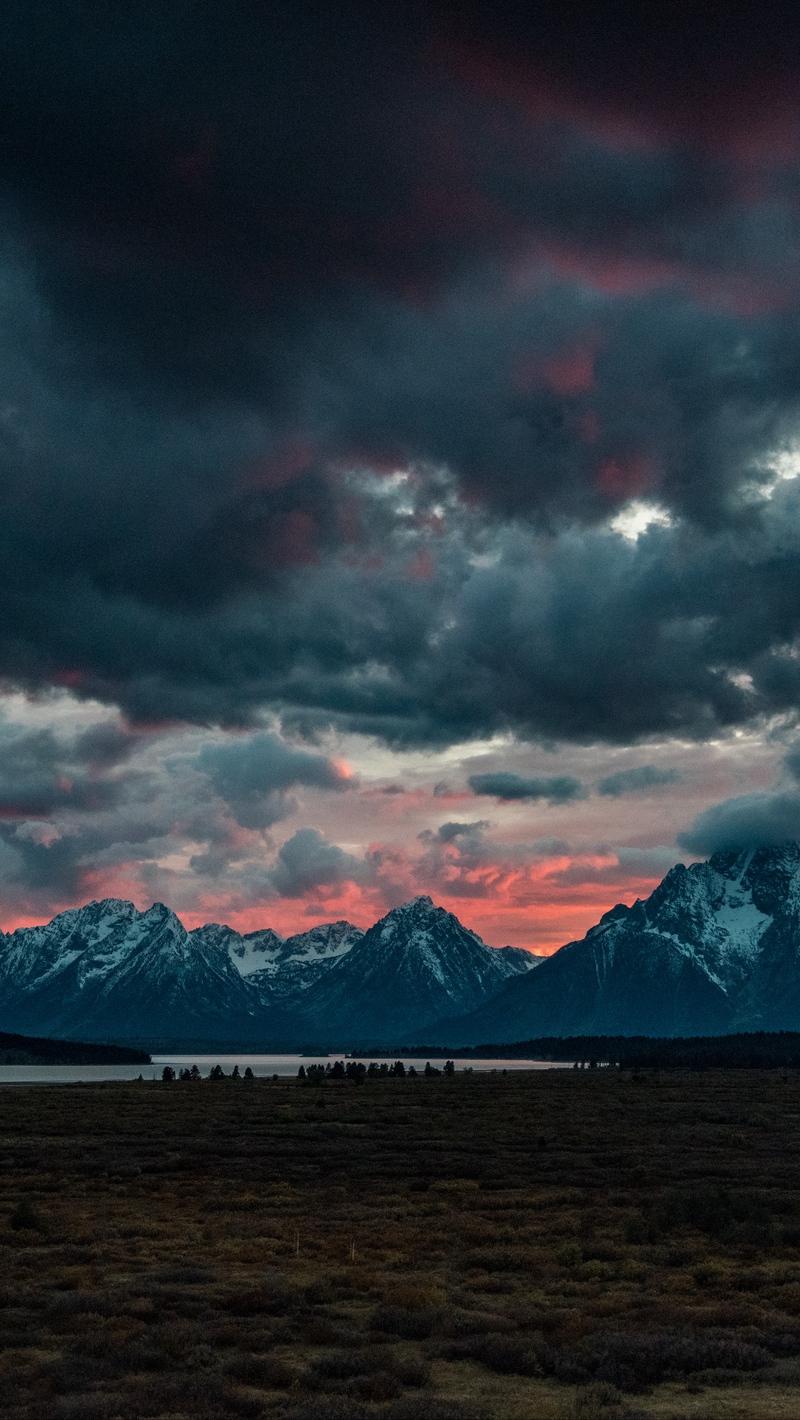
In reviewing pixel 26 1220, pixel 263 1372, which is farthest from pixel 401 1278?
pixel 26 1220

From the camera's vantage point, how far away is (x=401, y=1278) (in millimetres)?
29875

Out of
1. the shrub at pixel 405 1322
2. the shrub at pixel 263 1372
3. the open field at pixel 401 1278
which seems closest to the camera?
the open field at pixel 401 1278

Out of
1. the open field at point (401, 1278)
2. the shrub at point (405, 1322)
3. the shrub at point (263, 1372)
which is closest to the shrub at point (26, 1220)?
the open field at point (401, 1278)

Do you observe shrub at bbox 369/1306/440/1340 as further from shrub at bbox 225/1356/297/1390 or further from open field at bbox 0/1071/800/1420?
shrub at bbox 225/1356/297/1390

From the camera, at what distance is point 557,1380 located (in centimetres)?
2045

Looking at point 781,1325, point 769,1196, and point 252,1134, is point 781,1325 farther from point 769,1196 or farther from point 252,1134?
point 252,1134

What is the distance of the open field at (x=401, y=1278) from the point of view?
1933 centimetres

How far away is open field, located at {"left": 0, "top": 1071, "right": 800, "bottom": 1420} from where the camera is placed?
19.3 meters

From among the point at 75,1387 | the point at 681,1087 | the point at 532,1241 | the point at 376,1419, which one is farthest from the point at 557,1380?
the point at 681,1087

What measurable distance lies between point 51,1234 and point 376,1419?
24.1 metres

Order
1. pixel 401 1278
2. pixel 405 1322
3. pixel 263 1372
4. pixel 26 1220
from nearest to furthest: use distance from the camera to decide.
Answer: pixel 263 1372
pixel 405 1322
pixel 401 1278
pixel 26 1220

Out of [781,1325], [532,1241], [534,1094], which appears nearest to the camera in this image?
[781,1325]

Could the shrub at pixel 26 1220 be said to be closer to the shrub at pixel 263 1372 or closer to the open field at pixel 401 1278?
the open field at pixel 401 1278

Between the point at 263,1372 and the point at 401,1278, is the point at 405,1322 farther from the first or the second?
the point at 401,1278
